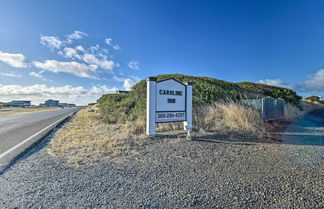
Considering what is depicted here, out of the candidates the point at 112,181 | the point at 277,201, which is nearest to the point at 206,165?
the point at 277,201

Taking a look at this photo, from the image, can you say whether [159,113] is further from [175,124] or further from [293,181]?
[293,181]

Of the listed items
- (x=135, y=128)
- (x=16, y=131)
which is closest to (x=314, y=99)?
(x=135, y=128)

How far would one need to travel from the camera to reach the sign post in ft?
18.3

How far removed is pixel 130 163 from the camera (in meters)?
3.31

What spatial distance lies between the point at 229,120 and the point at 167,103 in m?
3.00

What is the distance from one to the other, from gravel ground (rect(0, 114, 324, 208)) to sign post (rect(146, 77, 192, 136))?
179 centimetres

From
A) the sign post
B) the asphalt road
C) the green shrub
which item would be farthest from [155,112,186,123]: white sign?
the green shrub

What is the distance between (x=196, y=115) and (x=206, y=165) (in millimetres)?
4871

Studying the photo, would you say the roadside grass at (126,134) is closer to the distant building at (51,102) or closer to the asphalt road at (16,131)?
the asphalt road at (16,131)

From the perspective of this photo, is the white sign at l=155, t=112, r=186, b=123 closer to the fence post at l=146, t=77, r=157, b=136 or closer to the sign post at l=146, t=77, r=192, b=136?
the sign post at l=146, t=77, r=192, b=136

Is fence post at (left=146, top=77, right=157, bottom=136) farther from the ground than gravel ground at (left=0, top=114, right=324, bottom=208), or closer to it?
farther from the ground

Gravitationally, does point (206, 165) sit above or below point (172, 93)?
below

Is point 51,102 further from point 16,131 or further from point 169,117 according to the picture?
point 169,117

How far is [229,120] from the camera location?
6.89 m
